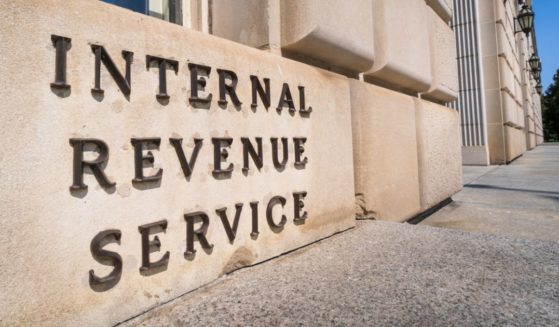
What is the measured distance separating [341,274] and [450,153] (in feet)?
11.5

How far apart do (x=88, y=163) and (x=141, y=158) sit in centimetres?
19

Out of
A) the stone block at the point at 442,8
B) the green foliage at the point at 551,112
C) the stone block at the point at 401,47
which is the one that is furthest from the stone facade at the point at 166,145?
the green foliage at the point at 551,112

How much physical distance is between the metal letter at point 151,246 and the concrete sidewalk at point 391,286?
0.54ft

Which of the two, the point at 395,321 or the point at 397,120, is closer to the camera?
the point at 395,321

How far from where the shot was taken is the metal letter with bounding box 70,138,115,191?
115 cm

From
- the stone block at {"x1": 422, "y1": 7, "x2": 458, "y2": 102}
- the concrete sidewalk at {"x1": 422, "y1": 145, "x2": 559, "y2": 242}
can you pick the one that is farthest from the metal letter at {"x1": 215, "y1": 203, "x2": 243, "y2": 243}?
the stone block at {"x1": 422, "y1": 7, "x2": 458, "y2": 102}

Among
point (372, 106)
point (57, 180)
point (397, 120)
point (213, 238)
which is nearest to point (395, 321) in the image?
point (213, 238)

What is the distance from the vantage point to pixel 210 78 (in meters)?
1.58

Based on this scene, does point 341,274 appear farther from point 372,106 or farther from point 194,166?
point 372,106

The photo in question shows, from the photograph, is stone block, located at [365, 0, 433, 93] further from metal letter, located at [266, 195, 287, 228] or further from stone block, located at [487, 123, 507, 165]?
stone block, located at [487, 123, 507, 165]

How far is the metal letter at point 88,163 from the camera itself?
3.76 feet

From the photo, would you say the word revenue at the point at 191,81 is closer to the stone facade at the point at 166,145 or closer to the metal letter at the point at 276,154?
the stone facade at the point at 166,145

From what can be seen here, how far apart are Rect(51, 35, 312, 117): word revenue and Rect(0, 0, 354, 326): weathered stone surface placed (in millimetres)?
20

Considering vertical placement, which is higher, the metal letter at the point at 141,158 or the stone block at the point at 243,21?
the stone block at the point at 243,21
